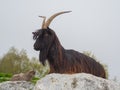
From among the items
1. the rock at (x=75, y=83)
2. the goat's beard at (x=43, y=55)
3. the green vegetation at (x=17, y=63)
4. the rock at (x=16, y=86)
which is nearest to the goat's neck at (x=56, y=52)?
the goat's beard at (x=43, y=55)

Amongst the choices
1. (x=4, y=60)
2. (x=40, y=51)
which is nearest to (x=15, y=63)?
(x=4, y=60)

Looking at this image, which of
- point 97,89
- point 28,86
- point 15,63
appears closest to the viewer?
point 97,89

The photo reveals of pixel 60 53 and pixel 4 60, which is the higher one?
pixel 60 53

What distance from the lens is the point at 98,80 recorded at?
37.2 ft

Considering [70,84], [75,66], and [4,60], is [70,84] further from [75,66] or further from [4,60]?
[4,60]

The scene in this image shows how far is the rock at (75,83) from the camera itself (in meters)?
11.2

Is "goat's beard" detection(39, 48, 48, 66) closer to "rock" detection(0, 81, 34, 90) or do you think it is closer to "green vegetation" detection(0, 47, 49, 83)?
"rock" detection(0, 81, 34, 90)

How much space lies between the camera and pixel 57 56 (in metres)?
15.2

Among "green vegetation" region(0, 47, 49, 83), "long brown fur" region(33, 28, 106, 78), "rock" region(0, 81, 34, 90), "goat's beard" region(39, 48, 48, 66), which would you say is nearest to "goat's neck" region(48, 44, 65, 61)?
"long brown fur" region(33, 28, 106, 78)

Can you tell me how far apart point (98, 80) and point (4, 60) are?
62.7 metres

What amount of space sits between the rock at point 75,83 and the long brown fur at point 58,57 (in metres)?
3.31

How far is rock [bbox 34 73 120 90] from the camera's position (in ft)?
36.7

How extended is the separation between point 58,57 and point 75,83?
3931 millimetres

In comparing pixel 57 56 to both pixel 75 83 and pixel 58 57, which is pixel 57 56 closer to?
pixel 58 57
